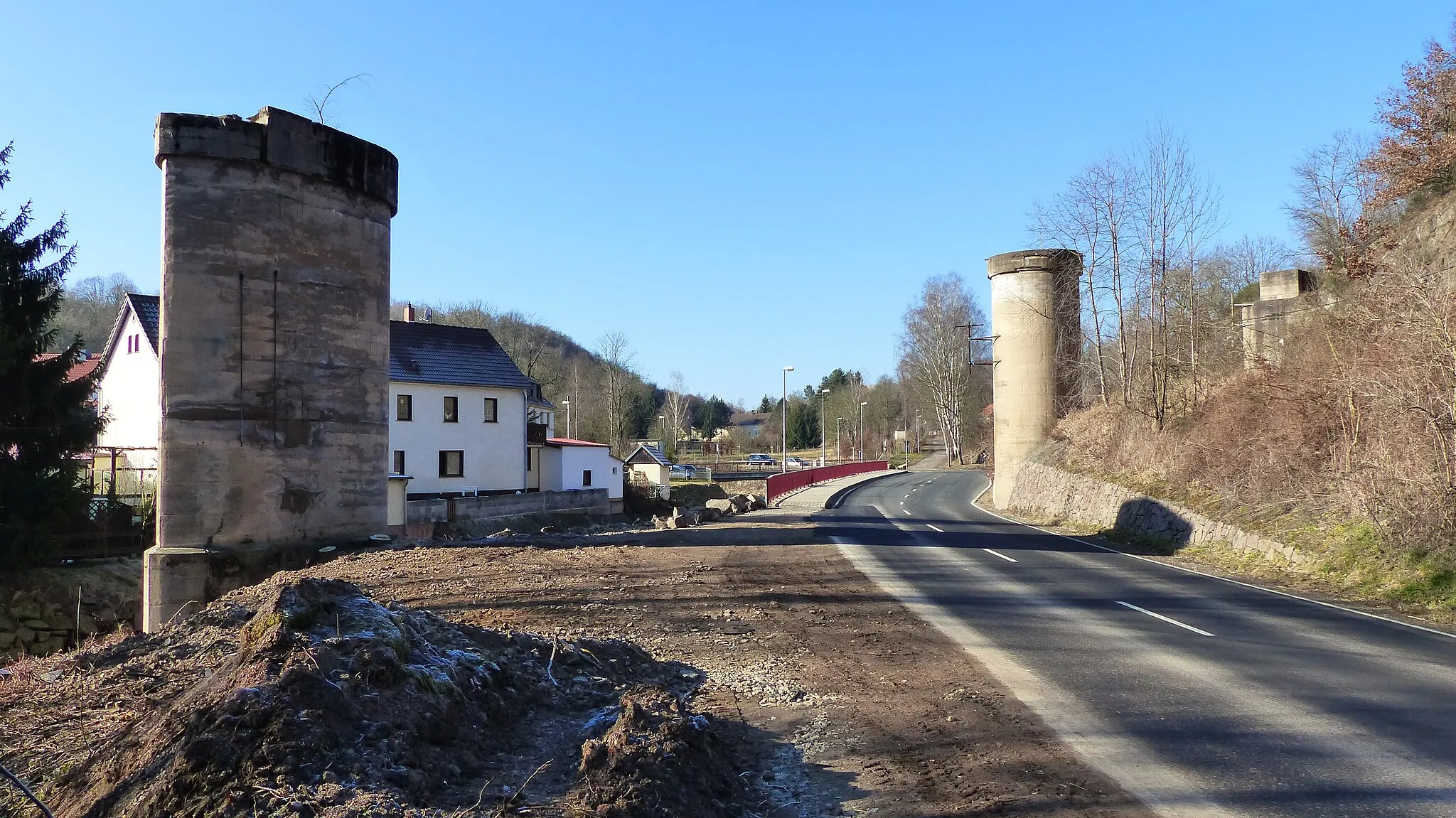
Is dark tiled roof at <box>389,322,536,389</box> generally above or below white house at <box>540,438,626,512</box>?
above

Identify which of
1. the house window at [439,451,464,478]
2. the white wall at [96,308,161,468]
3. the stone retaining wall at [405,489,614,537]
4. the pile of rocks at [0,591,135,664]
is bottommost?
the pile of rocks at [0,591,135,664]

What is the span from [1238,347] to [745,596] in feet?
81.7

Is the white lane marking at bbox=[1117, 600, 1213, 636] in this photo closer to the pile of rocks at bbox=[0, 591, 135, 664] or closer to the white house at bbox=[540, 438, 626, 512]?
the pile of rocks at bbox=[0, 591, 135, 664]

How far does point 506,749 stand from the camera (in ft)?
18.6

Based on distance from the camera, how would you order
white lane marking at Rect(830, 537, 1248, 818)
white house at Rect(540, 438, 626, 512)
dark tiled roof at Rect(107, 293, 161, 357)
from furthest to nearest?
white house at Rect(540, 438, 626, 512)
dark tiled roof at Rect(107, 293, 161, 357)
white lane marking at Rect(830, 537, 1248, 818)

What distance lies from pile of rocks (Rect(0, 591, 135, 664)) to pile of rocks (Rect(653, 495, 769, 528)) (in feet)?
44.2

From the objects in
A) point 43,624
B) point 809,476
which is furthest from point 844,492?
point 43,624

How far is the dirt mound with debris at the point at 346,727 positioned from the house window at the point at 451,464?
38211 millimetres

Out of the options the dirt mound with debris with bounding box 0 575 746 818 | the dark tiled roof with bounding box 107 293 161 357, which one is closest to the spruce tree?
the dirt mound with debris with bounding box 0 575 746 818

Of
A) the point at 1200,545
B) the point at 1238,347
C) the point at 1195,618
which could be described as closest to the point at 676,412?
the point at 1238,347

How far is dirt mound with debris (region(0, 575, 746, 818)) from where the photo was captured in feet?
14.4

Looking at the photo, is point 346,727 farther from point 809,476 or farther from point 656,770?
point 809,476

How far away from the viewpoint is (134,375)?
4062 cm

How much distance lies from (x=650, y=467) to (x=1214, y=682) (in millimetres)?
57886
